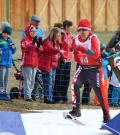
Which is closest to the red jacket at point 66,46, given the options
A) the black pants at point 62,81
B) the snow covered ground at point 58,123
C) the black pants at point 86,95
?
the black pants at point 62,81

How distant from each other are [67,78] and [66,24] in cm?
119

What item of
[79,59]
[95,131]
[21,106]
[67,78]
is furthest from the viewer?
[67,78]

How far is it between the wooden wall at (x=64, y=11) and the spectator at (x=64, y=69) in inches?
466

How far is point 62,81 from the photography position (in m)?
12.9

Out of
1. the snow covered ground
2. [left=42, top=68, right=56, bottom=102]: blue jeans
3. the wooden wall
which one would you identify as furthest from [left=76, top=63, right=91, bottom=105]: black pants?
the wooden wall

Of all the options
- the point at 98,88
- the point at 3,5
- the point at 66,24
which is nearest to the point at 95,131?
the point at 98,88

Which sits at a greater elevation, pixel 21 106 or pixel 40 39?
pixel 40 39

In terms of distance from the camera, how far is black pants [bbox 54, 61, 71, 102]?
1284cm

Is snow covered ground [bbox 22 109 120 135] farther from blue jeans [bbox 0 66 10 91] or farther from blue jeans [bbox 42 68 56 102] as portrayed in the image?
blue jeans [bbox 0 66 10 91]

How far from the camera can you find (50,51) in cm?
1255

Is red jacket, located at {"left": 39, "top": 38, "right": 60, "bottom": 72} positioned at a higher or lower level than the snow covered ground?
higher

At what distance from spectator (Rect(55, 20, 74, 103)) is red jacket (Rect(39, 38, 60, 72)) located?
0.80ft

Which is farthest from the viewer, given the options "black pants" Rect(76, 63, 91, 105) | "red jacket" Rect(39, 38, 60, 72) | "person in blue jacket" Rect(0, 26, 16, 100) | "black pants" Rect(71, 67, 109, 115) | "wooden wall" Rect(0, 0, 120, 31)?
"wooden wall" Rect(0, 0, 120, 31)

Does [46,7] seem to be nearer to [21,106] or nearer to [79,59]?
[21,106]
